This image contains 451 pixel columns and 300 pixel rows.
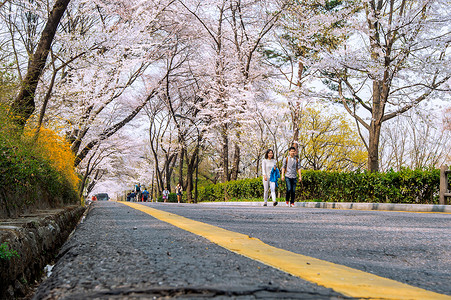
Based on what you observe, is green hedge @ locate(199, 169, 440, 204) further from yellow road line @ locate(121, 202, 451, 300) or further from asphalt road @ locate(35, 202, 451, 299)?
yellow road line @ locate(121, 202, 451, 300)

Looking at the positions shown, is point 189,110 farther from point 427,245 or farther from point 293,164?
point 427,245

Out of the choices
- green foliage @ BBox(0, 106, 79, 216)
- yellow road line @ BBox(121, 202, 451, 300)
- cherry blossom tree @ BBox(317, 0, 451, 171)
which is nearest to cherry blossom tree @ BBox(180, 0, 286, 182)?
cherry blossom tree @ BBox(317, 0, 451, 171)

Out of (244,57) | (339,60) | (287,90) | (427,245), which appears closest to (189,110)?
(244,57)

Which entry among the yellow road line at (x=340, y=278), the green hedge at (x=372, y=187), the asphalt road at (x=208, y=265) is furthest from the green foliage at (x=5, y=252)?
the green hedge at (x=372, y=187)

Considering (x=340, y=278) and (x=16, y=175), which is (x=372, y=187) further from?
(x=340, y=278)

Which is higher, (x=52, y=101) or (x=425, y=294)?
(x=52, y=101)

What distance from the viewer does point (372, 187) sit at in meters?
13.4

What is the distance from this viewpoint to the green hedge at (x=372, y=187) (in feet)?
39.3

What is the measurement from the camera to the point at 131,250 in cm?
249

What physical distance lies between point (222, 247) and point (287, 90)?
18340 millimetres

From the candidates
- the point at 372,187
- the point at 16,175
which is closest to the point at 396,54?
the point at 372,187

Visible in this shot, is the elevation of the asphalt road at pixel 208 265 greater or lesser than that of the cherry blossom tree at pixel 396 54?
lesser

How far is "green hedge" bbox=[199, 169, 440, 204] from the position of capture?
11977 mm

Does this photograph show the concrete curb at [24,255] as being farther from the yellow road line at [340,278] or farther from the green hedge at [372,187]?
the green hedge at [372,187]
